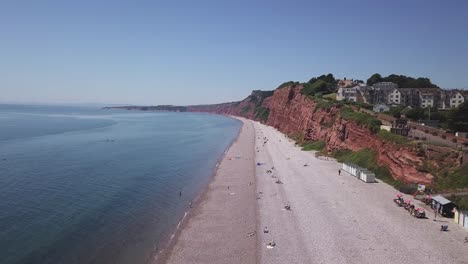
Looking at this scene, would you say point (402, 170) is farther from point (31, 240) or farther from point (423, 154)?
point (31, 240)

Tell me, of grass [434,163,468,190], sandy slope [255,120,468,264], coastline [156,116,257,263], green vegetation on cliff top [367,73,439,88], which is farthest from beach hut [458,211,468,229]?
green vegetation on cliff top [367,73,439,88]

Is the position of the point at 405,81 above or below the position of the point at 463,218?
above

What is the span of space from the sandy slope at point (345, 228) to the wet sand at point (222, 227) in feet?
3.61

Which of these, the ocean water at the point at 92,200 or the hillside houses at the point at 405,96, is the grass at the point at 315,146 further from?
the hillside houses at the point at 405,96

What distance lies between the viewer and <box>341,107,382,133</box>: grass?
47.9 m

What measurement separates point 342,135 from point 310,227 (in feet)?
105

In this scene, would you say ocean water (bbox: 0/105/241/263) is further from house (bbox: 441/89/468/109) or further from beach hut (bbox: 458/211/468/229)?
house (bbox: 441/89/468/109)

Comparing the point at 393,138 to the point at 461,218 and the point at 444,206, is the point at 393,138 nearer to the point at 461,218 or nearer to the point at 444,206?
the point at 444,206

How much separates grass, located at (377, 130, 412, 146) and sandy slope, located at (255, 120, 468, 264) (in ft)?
16.0

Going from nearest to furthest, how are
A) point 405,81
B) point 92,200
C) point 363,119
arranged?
point 92,200 → point 363,119 → point 405,81

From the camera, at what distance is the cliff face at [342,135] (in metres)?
35.1

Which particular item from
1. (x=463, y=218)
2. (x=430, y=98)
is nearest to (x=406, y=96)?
(x=430, y=98)

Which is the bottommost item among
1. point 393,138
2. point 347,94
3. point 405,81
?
point 393,138

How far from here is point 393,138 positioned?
40.7m
